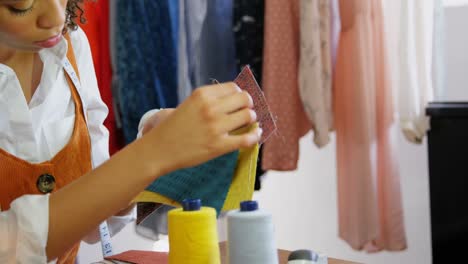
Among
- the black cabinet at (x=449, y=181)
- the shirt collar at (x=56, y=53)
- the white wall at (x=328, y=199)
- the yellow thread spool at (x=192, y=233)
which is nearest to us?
the yellow thread spool at (x=192, y=233)

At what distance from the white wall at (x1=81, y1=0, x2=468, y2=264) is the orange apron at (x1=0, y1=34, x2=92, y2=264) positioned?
A: 1.27 meters

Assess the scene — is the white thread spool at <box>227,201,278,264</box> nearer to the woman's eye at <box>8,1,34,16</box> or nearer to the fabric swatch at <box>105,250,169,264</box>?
the fabric swatch at <box>105,250,169,264</box>

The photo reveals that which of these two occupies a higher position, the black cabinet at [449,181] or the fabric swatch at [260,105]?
the fabric swatch at [260,105]

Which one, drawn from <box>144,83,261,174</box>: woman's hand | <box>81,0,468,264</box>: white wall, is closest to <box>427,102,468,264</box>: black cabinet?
<box>81,0,468,264</box>: white wall

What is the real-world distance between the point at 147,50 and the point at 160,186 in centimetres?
113

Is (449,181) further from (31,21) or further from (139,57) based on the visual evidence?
(31,21)

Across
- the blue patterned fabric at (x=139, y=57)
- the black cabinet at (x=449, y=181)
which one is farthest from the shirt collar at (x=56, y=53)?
the black cabinet at (x=449, y=181)

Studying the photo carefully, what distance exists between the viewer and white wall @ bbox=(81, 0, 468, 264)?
8.62 feet

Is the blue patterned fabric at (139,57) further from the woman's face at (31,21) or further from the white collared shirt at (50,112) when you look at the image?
the woman's face at (31,21)

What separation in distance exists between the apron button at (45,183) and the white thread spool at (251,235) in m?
0.43

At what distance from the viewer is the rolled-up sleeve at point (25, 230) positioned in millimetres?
1023

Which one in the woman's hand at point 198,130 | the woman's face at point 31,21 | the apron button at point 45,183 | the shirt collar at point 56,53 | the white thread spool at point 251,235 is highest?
the woman's face at point 31,21

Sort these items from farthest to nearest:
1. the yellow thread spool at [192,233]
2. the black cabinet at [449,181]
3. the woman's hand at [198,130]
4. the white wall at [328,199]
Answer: the white wall at [328,199]
the black cabinet at [449,181]
the yellow thread spool at [192,233]
the woman's hand at [198,130]

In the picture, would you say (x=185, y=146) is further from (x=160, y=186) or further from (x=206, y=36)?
(x=206, y=36)
